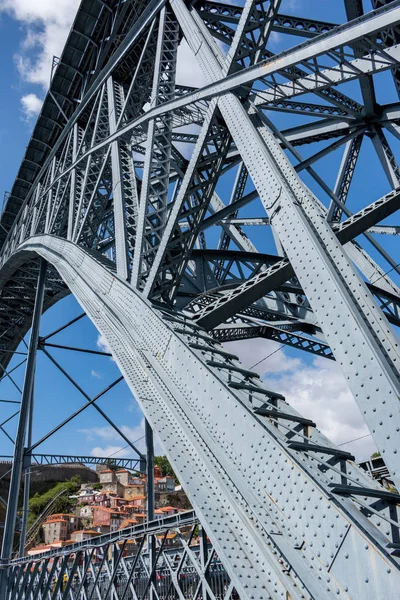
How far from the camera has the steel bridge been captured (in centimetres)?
362

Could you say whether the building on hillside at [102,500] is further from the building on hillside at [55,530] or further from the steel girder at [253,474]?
the steel girder at [253,474]

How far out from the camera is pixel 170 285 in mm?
7648

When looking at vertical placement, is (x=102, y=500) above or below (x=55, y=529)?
above

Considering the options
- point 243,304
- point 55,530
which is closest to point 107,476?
point 55,530

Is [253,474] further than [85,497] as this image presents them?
No

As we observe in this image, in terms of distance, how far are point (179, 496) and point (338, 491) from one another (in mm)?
82774

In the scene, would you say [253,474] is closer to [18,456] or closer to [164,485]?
[18,456]

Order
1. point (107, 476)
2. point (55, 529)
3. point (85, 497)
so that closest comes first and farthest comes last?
1. point (55, 529)
2. point (85, 497)
3. point (107, 476)

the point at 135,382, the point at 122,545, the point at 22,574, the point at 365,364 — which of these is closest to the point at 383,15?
the point at 365,364

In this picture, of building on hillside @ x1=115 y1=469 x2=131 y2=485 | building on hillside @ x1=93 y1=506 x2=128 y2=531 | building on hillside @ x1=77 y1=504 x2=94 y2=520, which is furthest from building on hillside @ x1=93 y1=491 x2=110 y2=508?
building on hillside @ x1=115 y1=469 x2=131 y2=485

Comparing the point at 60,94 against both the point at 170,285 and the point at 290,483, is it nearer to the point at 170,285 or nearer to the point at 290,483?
the point at 170,285

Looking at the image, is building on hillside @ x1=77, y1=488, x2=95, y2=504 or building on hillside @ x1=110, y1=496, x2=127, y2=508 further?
building on hillside @ x1=77, y1=488, x2=95, y2=504

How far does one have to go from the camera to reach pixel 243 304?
712 cm

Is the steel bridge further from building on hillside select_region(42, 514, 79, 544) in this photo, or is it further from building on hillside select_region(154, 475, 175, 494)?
building on hillside select_region(154, 475, 175, 494)
